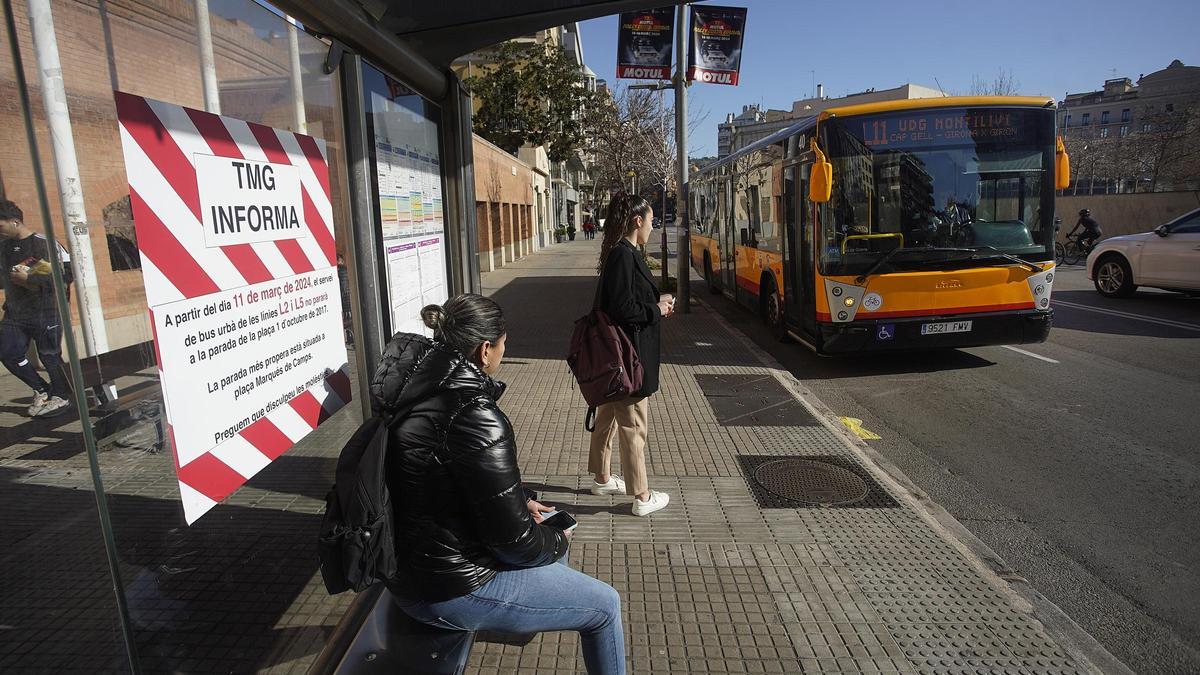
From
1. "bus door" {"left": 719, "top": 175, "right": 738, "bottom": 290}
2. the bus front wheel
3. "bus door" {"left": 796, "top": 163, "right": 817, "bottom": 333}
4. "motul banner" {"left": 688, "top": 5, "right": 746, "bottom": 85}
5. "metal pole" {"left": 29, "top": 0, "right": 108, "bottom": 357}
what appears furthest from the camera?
"bus door" {"left": 719, "top": 175, "right": 738, "bottom": 290}

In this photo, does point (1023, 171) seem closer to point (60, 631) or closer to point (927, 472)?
point (927, 472)

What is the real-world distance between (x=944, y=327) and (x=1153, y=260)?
7.89 m

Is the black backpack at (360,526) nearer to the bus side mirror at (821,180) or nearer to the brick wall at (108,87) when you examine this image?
the brick wall at (108,87)

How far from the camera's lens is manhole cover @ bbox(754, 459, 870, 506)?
4547 mm

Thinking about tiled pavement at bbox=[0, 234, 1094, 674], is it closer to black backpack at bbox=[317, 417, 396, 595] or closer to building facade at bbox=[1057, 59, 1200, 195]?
black backpack at bbox=[317, 417, 396, 595]

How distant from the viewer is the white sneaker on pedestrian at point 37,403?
69.4 inches

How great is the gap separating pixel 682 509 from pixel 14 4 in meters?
3.82

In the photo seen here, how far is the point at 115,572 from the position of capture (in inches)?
73.2

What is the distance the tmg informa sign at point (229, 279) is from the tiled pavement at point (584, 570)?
19 centimetres

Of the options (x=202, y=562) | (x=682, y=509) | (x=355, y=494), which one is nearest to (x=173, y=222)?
(x=355, y=494)

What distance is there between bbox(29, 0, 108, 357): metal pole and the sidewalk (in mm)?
1936

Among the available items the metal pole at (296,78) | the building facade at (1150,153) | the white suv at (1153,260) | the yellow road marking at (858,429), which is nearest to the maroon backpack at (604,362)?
the metal pole at (296,78)

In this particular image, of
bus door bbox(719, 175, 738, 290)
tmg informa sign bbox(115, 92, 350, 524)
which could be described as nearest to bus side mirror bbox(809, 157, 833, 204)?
bus door bbox(719, 175, 738, 290)

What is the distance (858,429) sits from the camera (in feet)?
20.6
